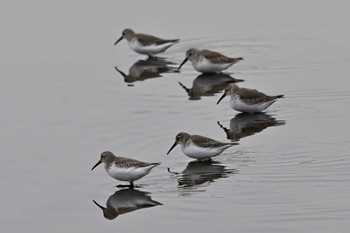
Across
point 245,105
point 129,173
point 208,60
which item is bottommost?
point 129,173

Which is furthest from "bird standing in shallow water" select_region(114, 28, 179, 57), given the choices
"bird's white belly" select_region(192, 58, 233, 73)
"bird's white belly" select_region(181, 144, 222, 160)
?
"bird's white belly" select_region(181, 144, 222, 160)

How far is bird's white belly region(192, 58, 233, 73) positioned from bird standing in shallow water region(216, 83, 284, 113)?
3.81 metres

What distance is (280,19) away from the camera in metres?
31.2

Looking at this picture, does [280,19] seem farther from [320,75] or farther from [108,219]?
[108,219]

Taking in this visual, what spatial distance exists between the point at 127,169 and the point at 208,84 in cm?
841

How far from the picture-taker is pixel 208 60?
2444 cm

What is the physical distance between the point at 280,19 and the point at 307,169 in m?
15.3

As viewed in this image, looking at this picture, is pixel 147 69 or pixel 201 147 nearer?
pixel 201 147

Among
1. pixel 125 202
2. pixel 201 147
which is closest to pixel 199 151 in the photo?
pixel 201 147

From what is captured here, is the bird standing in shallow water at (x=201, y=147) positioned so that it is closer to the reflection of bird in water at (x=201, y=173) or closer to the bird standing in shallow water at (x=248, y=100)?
the reflection of bird in water at (x=201, y=173)

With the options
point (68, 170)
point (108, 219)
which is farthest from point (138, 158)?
point (108, 219)

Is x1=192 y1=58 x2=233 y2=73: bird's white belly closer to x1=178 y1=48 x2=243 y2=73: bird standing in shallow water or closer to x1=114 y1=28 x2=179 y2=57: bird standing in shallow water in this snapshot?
x1=178 y1=48 x2=243 y2=73: bird standing in shallow water

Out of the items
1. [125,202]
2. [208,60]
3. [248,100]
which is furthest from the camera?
[208,60]

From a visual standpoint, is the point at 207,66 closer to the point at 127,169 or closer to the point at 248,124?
the point at 248,124
